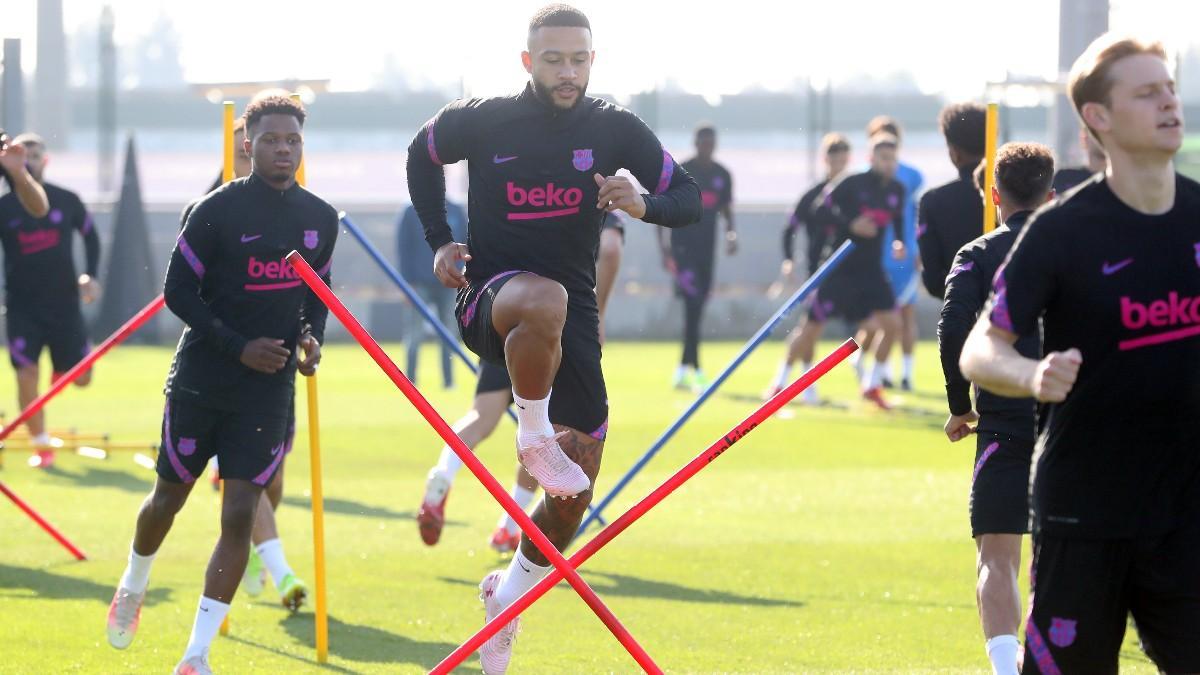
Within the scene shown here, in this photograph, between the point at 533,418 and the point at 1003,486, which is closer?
the point at 1003,486

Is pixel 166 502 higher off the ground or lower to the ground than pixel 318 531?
higher

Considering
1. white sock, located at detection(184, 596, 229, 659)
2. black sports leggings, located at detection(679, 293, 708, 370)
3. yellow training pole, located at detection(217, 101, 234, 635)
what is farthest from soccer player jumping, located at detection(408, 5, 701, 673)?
black sports leggings, located at detection(679, 293, 708, 370)

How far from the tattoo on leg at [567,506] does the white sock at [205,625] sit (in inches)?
44.7

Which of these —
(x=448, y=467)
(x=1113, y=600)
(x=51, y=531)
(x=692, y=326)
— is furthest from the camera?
(x=692, y=326)

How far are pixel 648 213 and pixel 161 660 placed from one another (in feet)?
8.90

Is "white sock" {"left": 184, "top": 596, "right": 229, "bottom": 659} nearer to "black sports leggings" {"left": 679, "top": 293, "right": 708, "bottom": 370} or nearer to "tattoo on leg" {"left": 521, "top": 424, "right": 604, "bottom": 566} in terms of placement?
"tattoo on leg" {"left": 521, "top": 424, "right": 604, "bottom": 566}

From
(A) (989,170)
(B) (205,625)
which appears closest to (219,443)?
(B) (205,625)

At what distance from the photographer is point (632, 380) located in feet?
67.3

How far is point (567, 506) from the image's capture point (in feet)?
21.9

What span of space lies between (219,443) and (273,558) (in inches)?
53.9

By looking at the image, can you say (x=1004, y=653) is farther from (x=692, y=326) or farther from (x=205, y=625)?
(x=692, y=326)

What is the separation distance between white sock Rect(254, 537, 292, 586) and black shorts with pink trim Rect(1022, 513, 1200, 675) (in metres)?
4.46

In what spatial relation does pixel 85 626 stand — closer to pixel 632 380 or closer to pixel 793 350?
pixel 793 350

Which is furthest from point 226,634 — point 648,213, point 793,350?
point 793,350
